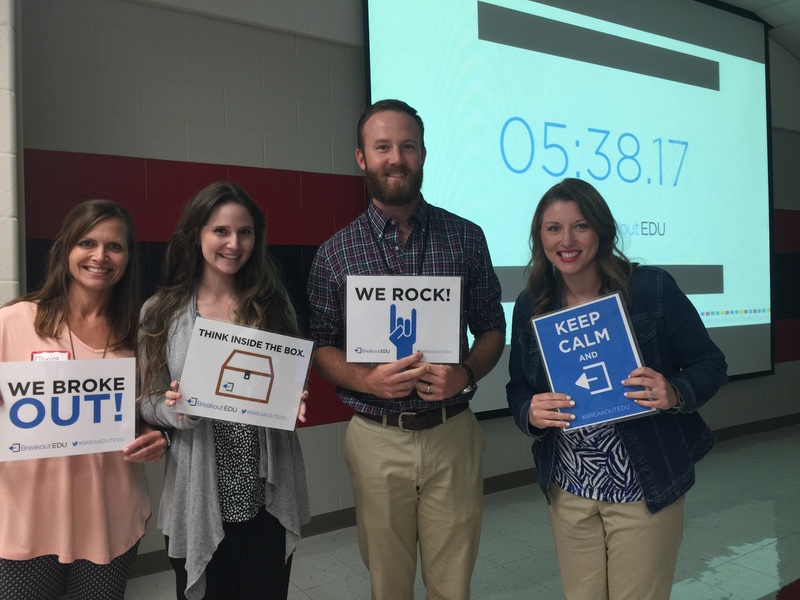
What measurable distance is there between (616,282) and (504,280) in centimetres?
207

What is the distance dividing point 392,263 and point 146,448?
0.83 metres

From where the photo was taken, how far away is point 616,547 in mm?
1478

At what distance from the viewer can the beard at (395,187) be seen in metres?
1.72

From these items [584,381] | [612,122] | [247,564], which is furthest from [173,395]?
[612,122]

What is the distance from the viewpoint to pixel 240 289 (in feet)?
5.33

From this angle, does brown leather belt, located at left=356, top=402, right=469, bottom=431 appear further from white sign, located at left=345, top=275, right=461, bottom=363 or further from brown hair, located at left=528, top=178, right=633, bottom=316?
brown hair, located at left=528, top=178, right=633, bottom=316

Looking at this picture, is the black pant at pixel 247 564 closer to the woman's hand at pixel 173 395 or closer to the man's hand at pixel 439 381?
the woman's hand at pixel 173 395

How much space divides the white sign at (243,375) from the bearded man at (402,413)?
0.76 feet

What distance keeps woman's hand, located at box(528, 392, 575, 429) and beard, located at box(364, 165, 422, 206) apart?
68cm

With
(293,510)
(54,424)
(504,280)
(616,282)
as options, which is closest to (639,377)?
(616,282)

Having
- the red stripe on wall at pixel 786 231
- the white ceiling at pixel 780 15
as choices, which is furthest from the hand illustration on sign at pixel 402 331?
the red stripe on wall at pixel 786 231

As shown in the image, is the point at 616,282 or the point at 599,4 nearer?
the point at 616,282

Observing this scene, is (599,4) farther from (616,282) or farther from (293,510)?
(293,510)

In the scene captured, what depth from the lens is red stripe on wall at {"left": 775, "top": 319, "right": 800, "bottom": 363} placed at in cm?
543
